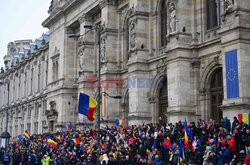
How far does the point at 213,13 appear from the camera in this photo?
25.6m

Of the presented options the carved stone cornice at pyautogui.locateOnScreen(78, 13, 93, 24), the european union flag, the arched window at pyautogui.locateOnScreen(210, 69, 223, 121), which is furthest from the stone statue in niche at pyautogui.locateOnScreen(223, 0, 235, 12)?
the carved stone cornice at pyautogui.locateOnScreen(78, 13, 93, 24)

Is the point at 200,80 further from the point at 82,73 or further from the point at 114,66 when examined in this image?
the point at 82,73

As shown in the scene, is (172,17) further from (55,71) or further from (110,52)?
(55,71)

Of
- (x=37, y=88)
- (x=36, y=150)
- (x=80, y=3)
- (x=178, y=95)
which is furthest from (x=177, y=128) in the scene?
(x=37, y=88)

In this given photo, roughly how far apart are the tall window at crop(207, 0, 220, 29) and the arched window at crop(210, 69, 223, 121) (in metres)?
3.32

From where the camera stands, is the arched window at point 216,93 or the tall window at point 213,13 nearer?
the arched window at point 216,93

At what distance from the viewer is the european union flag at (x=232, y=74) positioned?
2079cm

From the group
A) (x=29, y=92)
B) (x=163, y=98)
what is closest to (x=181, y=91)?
(x=163, y=98)

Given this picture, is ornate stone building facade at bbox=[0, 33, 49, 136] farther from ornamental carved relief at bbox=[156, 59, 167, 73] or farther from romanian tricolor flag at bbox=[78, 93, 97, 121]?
romanian tricolor flag at bbox=[78, 93, 97, 121]

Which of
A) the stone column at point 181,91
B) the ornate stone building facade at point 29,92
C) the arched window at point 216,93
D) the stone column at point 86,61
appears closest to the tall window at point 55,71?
the ornate stone building facade at point 29,92

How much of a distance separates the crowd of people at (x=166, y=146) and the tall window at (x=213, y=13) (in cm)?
704

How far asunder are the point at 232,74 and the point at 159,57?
957 centimetres

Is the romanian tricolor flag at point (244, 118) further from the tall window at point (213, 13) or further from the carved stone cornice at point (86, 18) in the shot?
the carved stone cornice at point (86, 18)

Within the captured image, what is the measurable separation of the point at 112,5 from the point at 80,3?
731 cm
